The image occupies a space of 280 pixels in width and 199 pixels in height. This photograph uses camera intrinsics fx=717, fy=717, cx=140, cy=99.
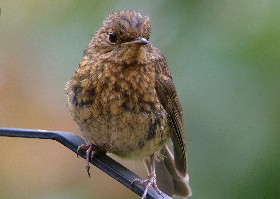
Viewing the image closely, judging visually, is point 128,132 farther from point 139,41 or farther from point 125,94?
point 139,41

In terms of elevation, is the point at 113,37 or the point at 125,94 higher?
the point at 113,37

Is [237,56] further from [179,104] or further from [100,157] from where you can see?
[100,157]

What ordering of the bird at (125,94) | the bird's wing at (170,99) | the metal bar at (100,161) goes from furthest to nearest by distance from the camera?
the bird's wing at (170,99)
the bird at (125,94)
the metal bar at (100,161)

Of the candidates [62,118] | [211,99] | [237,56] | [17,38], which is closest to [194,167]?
[211,99]

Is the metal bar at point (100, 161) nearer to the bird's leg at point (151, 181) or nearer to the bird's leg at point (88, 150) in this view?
the bird's leg at point (151, 181)

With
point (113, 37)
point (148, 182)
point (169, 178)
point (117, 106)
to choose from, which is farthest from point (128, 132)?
point (169, 178)

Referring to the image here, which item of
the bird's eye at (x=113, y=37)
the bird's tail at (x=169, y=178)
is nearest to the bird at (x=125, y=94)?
the bird's eye at (x=113, y=37)
